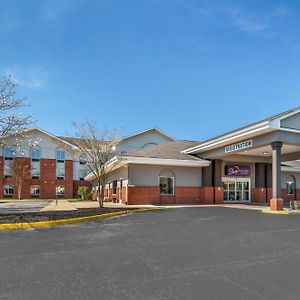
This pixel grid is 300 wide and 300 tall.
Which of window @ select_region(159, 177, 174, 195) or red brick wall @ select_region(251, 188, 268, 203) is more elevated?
window @ select_region(159, 177, 174, 195)

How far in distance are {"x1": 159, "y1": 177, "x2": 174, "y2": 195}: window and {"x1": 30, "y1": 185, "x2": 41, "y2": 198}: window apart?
3238 centimetres

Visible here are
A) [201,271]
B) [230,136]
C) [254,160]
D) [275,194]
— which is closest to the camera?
[201,271]

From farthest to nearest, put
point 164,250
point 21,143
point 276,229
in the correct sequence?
point 21,143
point 276,229
point 164,250

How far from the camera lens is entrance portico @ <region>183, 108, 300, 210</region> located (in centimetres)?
1900

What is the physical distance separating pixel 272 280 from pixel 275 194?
14.5 m

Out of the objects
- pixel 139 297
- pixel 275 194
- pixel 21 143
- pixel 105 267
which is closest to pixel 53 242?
pixel 105 267

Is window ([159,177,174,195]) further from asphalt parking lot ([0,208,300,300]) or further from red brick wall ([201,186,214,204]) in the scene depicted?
asphalt parking lot ([0,208,300,300])

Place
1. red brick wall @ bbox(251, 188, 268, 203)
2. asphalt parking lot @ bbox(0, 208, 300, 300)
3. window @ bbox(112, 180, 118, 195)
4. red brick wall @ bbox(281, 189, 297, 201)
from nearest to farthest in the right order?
asphalt parking lot @ bbox(0, 208, 300, 300), red brick wall @ bbox(251, 188, 268, 203), window @ bbox(112, 180, 118, 195), red brick wall @ bbox(281, 189, 297, 201)

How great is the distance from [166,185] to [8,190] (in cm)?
3426

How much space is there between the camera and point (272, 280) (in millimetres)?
5406

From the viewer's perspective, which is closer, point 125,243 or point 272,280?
point 272,280

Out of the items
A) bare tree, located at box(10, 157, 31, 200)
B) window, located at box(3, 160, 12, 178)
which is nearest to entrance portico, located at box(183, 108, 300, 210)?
bare tree, located at box(10, 157, 31, 200)

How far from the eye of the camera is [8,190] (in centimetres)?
5116

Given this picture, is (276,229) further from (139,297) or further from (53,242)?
(139,297)
